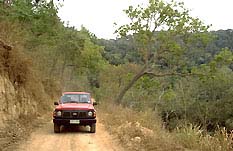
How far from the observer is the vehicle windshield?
1803 cm

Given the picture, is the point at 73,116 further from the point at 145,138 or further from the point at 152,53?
the point at 152,53

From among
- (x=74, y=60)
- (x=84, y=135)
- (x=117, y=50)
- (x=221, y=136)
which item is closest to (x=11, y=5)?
(x=84, y=135)

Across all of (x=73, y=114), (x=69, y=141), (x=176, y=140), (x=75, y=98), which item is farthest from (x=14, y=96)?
(x=176, y=140)

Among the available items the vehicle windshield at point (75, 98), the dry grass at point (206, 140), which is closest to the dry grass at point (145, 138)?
the dry grass at point (206, 140)

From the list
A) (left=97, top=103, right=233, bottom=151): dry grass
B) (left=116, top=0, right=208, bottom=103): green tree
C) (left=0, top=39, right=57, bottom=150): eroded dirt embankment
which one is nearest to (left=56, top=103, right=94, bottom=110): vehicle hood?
(left=0, top=39, right=57, bottom=150): eroded dirt embankment

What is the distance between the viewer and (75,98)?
59.6 feet

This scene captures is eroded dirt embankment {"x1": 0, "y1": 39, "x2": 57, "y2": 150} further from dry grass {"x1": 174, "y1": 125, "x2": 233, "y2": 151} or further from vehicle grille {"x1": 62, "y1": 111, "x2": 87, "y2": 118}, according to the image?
dry grass {"x1": 174, "y1": 125, "x2": 233, "y2": 151}

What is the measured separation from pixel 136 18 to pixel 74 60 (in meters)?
16.7

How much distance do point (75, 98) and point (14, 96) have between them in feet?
10.1

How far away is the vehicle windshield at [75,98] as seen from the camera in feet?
59.2

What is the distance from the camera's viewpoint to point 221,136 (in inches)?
458

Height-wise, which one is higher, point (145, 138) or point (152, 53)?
point (152, 53)

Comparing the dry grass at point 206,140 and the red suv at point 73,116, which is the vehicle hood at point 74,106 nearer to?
the red suv at point 73,116

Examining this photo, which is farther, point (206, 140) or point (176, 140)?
point (176, 140)
